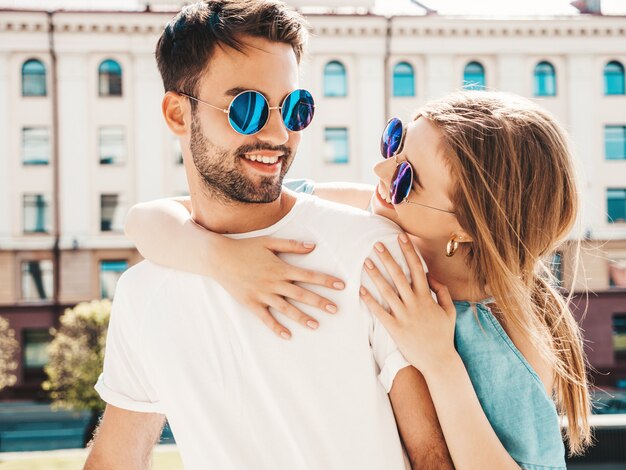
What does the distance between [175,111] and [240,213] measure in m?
0.35

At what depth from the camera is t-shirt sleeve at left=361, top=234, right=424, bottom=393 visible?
175 cm

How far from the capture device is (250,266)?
6.01 ft

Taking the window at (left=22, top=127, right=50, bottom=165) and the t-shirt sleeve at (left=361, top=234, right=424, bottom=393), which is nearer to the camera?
the t-shirt sleeve at (left=361, top=234, right=424, bottom=393)

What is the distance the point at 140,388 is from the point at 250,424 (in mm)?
411

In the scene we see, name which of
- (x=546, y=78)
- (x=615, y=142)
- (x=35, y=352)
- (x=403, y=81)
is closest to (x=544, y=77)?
(x=546, y=78)

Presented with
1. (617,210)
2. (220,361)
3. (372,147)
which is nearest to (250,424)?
(220,361)

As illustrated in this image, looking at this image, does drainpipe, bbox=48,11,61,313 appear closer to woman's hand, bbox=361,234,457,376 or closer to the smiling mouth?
the smiling mouth

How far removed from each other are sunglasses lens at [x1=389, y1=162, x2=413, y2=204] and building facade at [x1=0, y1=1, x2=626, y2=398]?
77.4 ft

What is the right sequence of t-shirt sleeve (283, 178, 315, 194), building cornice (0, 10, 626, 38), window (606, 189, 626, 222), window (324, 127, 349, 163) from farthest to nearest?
window (606, 189, 626, 222) < window (324, 127, 349, 163) < building cornice (0, 10, 626, 38) < t-shirt sleeve (283, 178, 315, 194)

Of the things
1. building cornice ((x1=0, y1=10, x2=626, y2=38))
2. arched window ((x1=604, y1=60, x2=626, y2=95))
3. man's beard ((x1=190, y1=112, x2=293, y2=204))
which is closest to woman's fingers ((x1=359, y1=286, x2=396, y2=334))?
man's beard ((x1=190, y1=112, x2=293, y2=204))

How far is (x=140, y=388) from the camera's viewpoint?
2070 millimetres

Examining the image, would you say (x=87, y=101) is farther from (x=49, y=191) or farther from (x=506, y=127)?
(x=506, y=127)

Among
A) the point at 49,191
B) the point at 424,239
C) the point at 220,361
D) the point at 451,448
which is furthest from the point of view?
the point at 49,191

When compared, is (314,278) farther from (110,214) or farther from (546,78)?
(546,78)
